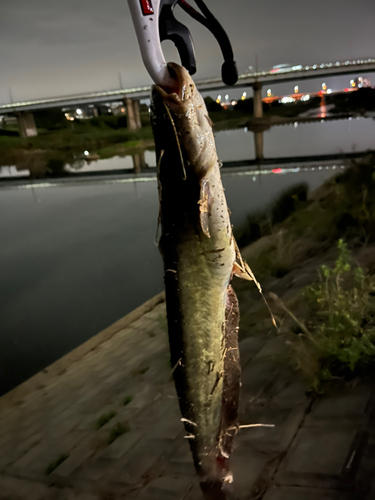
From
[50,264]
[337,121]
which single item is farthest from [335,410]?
[337,121]

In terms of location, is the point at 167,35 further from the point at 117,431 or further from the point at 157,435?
the point at 117,431

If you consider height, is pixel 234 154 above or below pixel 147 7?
below

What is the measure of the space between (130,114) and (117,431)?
139 ft

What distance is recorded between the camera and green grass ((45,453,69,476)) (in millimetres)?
3885

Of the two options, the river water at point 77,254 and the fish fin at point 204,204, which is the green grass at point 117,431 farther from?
the river water at point 77,254

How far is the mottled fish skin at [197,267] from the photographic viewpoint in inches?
51.8

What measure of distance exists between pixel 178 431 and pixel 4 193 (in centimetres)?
3131

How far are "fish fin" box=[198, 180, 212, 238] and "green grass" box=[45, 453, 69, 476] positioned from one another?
150 inches

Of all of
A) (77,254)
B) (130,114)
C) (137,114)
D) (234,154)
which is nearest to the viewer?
(77,254)

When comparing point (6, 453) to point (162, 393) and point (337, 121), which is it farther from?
point (337, 121)

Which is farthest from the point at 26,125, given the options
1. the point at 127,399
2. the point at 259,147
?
the point at 127,399

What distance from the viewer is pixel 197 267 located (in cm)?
149

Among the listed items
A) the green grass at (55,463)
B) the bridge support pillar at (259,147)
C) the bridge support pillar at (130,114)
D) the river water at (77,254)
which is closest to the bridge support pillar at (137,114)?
the bridge support pillar at (130,114)

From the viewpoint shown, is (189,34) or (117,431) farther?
(117,431)
